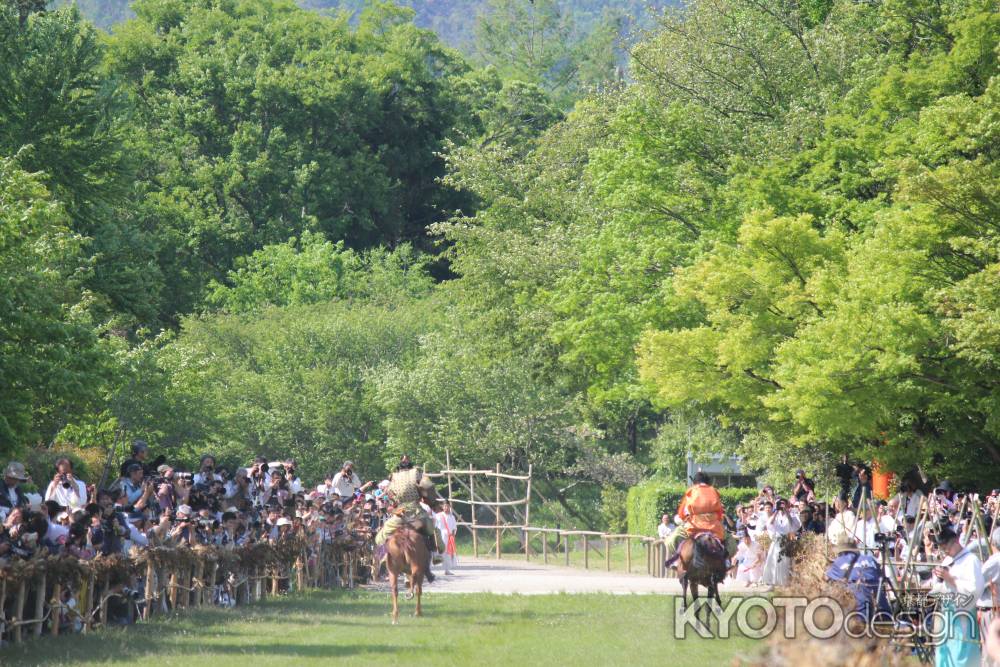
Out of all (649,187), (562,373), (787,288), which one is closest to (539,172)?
(562,373)

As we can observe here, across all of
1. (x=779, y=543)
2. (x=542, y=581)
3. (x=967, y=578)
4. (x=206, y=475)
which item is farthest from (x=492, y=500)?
(x=967, y=578)

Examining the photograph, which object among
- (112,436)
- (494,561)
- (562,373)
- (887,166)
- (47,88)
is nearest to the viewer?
(887,166)

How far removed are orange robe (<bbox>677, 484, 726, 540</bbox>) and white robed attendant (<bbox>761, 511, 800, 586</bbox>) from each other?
251 inches

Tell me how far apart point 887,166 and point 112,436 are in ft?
73.4

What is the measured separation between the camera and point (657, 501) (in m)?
45.9

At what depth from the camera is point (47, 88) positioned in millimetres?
39094

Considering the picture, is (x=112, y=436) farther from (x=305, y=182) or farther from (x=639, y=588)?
(x=305, y=182)

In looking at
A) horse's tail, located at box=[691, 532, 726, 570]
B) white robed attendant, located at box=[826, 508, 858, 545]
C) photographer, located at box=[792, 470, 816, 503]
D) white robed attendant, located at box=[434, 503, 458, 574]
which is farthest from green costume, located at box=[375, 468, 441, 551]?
white robed attendant, located at box=[434, 503, 458, 574]

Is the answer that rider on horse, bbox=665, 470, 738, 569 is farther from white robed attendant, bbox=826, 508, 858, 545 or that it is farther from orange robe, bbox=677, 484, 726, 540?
white robed attendant, bbox=826, 508, 858, 545

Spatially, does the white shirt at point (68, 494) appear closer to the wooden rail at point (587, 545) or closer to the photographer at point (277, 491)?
the photographer at point (277, 491)

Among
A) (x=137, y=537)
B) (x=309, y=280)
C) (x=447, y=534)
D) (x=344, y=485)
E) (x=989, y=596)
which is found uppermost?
(x=309, y=280)

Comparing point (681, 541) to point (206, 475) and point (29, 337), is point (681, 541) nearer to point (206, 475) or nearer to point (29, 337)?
point (206, 475)

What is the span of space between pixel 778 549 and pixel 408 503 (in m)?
9.08

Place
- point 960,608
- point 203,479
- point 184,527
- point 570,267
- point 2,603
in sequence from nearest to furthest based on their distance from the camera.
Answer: point 960,608, point 2,603, point 184,527, point 203,479, point 570,267
